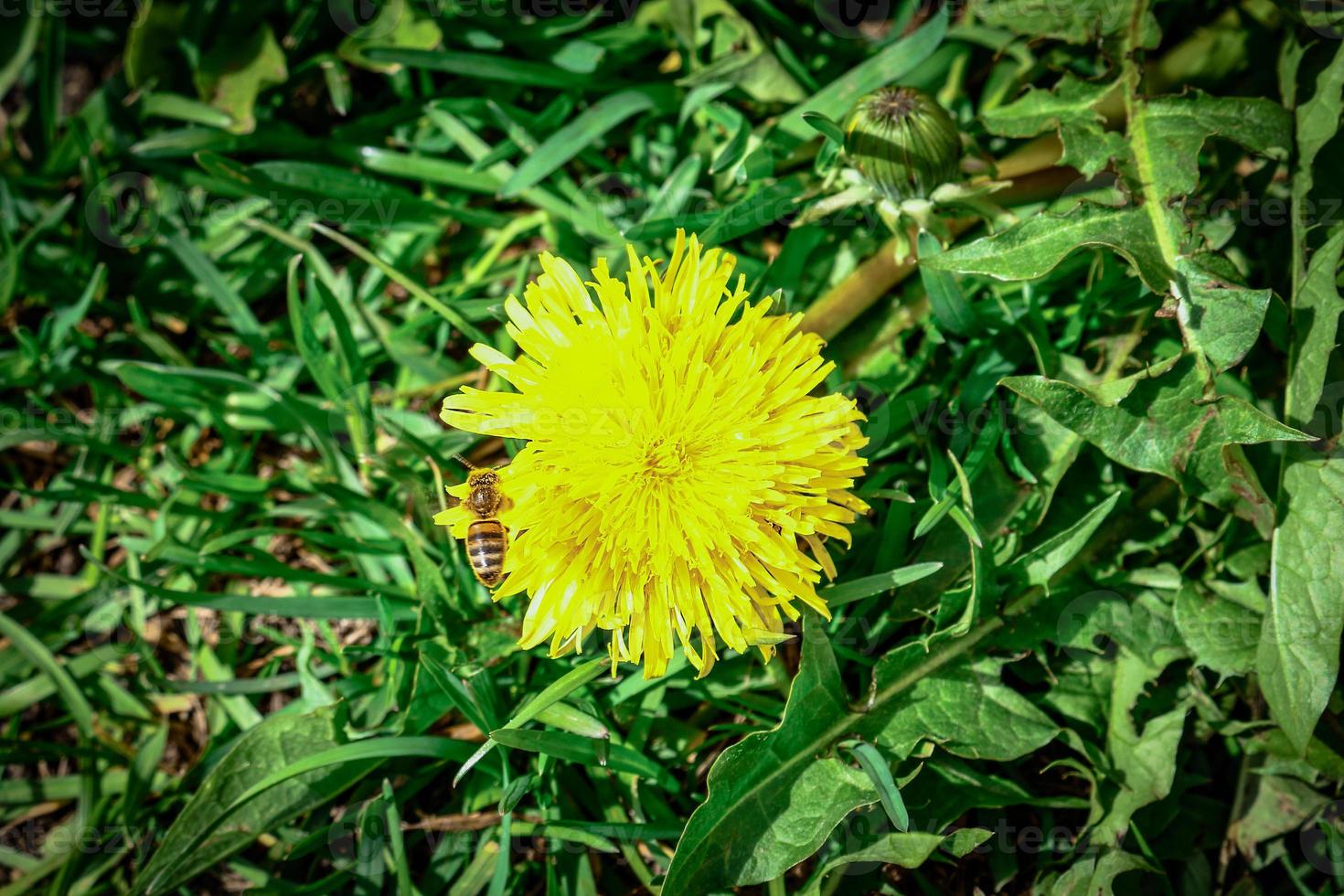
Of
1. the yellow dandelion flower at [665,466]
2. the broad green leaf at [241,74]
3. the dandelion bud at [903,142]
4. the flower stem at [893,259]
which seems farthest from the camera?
the broad green leaf at [241,74]

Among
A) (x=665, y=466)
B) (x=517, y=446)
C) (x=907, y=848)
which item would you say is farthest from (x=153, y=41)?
(x=907, y=848)

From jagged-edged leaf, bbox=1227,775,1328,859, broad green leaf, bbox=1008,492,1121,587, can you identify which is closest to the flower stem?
broad green leaf, bbox=1008,492,1121,587

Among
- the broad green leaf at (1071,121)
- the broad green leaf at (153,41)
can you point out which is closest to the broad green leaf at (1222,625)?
the broad green leaf at (1071,121)

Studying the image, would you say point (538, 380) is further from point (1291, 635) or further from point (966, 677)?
point (1291, 635)

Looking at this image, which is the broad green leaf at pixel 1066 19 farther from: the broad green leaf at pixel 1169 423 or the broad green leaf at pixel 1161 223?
the broad green leaf at pixel 1169 423

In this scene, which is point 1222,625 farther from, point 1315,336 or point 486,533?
point 486,533

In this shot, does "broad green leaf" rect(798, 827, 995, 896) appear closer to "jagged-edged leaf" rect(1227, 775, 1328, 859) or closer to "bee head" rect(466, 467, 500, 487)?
"jagged-edged leaf" rect(1227, 775, 1328, 859)
